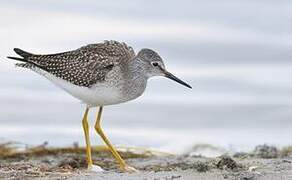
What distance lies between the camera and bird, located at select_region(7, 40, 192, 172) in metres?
11.4

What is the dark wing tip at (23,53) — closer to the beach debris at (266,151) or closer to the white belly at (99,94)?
the white belly at (99,94)

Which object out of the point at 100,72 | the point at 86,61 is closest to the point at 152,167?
the point at 100,72

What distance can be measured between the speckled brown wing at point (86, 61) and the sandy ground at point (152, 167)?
1042mm

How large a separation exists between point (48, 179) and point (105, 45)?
2604mm

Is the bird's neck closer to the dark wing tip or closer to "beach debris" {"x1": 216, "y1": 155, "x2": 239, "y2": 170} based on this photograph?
the dark wing tip

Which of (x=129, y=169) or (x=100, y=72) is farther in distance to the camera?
(x=100, y=72)

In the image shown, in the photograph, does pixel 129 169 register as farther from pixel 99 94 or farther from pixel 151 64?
pixel 151 64

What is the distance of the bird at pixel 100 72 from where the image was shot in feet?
37.3

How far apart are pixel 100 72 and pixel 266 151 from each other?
3.19 metres

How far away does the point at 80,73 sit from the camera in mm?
11555

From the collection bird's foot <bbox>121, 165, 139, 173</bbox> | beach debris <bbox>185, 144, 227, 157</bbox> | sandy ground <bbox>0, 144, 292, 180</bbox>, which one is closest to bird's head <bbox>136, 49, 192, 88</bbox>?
sandy ground <bbox>0, 144, 292, 180</bbox>

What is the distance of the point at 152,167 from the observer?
11680 mm

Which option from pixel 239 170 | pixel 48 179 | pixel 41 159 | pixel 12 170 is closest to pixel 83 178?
pixel 48 179

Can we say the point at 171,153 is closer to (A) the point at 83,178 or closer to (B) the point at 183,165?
(B) the point at 183,165
